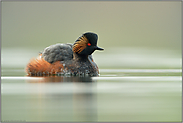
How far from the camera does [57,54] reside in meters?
10.7

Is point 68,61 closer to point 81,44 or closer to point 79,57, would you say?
point 79,57

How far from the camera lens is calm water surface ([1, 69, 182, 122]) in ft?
16.7

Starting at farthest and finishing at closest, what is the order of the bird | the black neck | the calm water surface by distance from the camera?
1. the black neck
2. the bird
3. the calm water surface

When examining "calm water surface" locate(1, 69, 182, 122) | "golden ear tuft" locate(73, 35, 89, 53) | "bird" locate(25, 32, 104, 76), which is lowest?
"calm water surface" locate(1, 69, 182, 122)

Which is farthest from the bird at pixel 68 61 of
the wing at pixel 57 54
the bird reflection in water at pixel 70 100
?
the bird reflection in water at pixel 70 100

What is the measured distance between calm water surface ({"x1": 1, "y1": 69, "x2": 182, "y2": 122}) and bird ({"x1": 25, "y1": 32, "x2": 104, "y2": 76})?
251 centimetres

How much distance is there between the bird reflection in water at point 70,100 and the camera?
5.12 m

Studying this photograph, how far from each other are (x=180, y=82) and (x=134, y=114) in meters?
3.73

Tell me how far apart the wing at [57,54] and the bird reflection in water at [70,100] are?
Result: 2735 mm

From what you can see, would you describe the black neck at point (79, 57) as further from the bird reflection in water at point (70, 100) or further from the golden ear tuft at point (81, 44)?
the bird reflection in water at point (70, 100)

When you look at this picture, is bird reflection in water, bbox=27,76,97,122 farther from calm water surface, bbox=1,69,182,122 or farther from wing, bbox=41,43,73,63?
wing, bbox=41,43,73,63

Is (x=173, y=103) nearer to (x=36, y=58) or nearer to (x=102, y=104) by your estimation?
(x=102, y=104)

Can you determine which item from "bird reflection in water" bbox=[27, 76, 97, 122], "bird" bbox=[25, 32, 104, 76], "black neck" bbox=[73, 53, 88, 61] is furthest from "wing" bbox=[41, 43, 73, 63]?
"bird reflection in water" bbox=[27, 76, 97, 122]

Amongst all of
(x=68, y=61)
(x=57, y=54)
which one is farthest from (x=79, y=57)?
(x=57, y=54)
